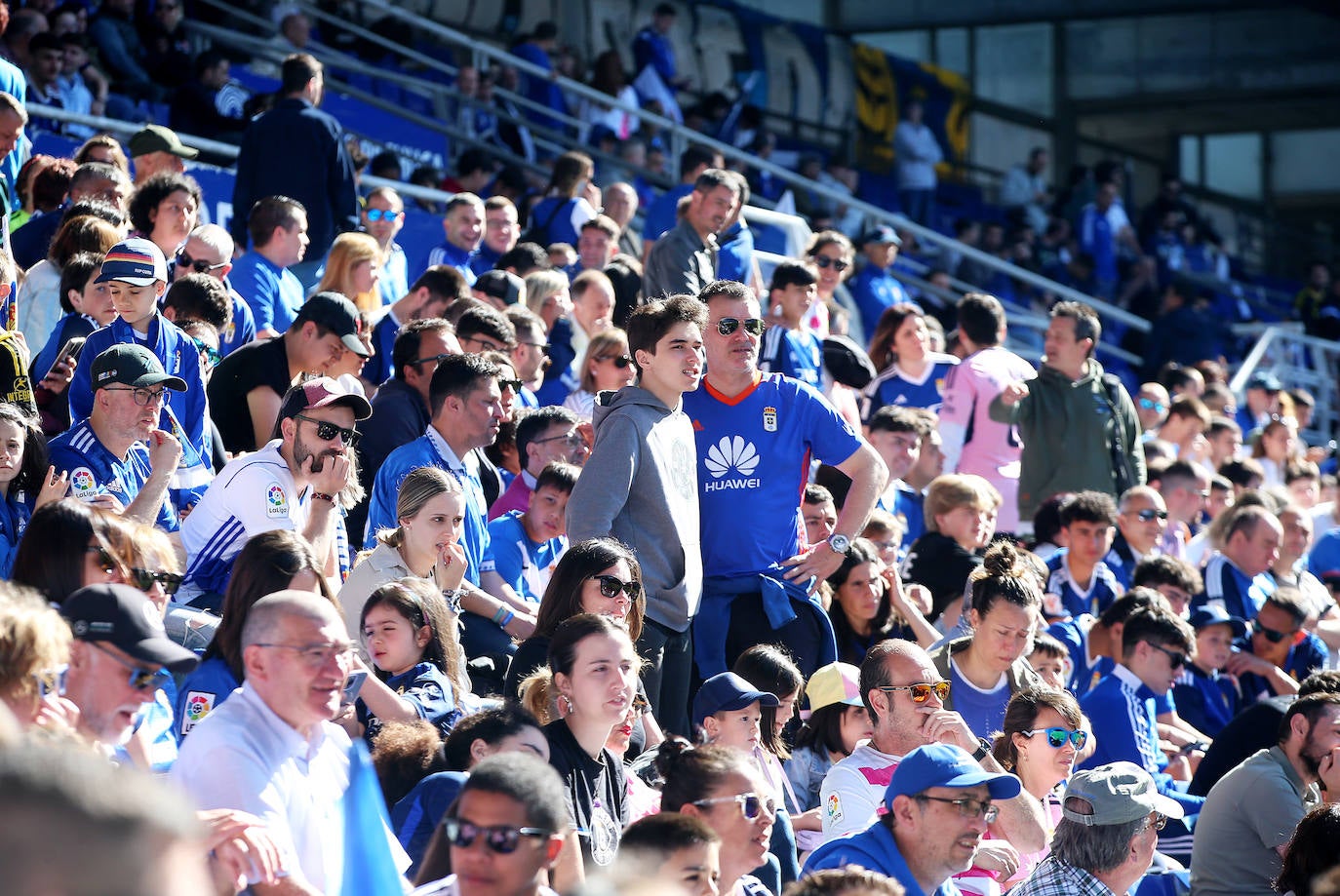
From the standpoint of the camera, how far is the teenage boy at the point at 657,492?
581 cm

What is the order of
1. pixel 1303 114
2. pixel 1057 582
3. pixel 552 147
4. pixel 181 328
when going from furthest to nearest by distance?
pixel 1303 114, pixel 552 147, pixel 1057 582, pixel 181 328

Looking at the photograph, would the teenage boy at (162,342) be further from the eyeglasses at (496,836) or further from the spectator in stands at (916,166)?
the spectator in stands at (916,166)

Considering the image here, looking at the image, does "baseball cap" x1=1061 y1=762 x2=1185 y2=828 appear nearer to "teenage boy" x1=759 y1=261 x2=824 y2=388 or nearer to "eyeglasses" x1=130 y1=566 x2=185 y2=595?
"eyeglasses" x1=130 y1=566 x2=185 y2=595

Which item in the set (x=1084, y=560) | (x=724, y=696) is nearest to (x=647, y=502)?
(x=724, y=696)

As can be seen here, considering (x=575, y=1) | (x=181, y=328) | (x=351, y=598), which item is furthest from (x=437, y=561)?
(x=575, y=1)

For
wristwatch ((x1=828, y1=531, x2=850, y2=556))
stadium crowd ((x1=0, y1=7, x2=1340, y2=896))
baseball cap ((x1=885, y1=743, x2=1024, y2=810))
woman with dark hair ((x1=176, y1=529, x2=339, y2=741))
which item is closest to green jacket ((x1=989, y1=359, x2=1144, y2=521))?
stadium crowd ((x1=0, y1=7, x2=1340, y2=896))

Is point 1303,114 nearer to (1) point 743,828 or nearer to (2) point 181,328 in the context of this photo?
(2) point 181,328

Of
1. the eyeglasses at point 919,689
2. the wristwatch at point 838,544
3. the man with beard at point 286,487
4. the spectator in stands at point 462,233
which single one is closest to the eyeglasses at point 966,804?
the eyeglasses at point 919,689

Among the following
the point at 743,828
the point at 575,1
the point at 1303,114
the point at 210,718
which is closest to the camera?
the point at 210,718

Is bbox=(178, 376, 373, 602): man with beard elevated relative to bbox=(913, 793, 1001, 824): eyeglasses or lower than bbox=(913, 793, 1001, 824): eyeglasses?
elevated

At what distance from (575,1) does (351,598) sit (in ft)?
49.4

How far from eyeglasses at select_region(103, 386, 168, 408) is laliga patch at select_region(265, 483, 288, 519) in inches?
20.0

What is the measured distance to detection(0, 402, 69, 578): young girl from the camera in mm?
5156

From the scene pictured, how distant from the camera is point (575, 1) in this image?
64.3ft
